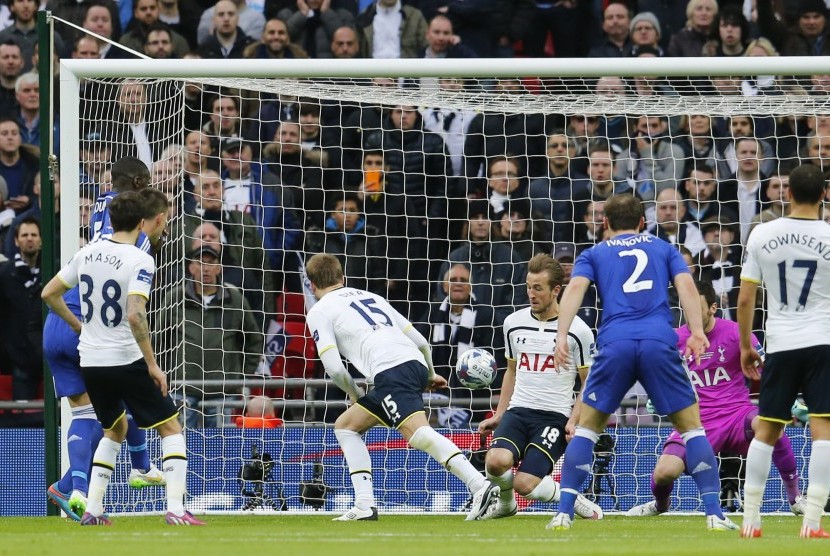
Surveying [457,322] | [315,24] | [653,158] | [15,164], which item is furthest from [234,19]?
[653,158]

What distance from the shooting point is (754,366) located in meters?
7.80

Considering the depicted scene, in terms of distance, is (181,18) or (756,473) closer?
(756,473)

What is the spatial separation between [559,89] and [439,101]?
162 centimetres

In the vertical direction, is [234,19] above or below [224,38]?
above

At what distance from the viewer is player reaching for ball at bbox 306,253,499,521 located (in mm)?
9281

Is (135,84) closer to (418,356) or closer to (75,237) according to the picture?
(75,237)

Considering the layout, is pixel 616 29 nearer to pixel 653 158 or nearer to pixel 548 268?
pixel 653 158

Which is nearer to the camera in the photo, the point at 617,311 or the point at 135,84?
the point at 617,311

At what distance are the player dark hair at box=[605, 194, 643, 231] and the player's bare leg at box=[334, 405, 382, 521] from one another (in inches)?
93.2

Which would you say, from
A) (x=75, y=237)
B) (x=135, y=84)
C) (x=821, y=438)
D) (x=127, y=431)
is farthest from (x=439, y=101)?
(x=821, y=438)

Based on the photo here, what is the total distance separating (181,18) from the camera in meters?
15.3

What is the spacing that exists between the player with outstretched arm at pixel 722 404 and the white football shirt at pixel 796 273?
101 inches

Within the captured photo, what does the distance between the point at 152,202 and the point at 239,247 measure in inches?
146

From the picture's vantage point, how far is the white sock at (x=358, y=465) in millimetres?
9508
